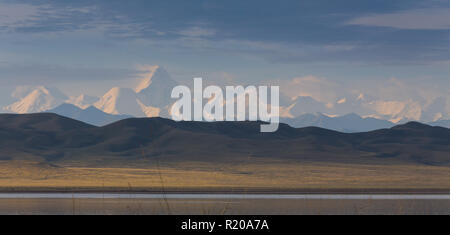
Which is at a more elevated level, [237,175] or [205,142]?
[205,142]

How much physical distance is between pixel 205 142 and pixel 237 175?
52673 millimetres

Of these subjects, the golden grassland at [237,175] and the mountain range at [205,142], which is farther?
the mountain range at [205,142]

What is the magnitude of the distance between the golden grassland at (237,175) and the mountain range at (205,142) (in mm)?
13657

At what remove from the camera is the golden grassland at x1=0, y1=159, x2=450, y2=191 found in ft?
217

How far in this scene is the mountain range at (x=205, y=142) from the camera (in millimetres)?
116375

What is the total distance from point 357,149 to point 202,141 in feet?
88.4

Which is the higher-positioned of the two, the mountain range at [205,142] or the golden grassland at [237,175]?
the mountain range at [205,142]

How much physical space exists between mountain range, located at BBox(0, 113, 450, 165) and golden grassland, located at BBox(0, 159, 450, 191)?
1366 cm

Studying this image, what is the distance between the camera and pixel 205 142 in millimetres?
131375

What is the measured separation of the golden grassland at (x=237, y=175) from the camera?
217 feet

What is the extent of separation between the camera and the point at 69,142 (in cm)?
12975

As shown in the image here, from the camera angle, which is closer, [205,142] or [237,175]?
[237,175]
